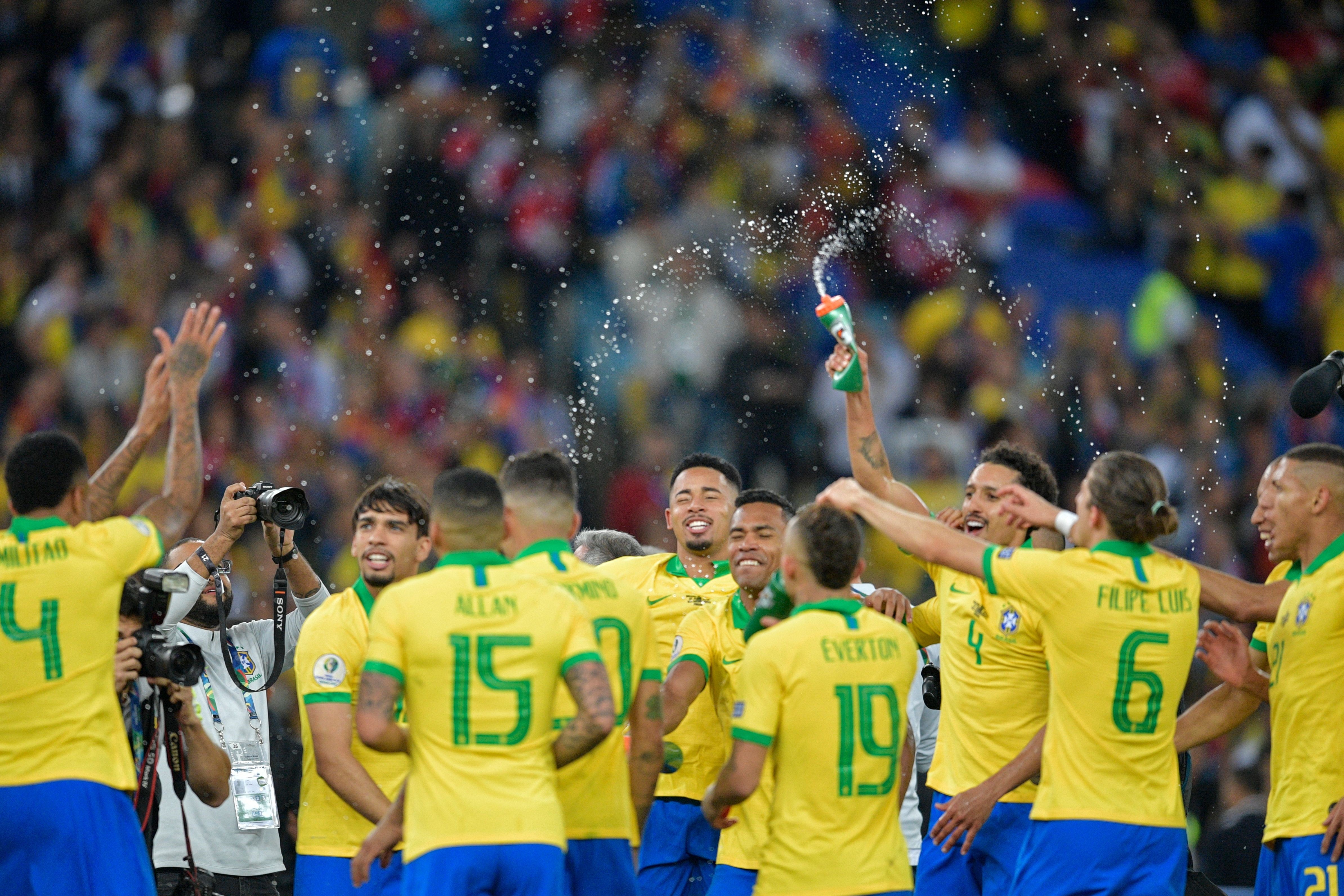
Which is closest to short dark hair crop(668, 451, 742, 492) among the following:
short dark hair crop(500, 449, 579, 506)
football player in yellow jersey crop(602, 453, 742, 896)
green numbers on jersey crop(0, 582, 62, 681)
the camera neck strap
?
football player in yellow jersey crop(602, 453, 742, 896)

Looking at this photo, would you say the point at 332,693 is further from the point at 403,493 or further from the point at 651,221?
the point at 651,221

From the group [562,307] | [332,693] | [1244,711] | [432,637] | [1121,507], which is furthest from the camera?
[562,307]

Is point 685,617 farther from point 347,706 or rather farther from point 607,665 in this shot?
point 347,706

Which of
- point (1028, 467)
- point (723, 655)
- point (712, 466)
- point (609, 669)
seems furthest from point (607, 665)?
point (1028, 467)

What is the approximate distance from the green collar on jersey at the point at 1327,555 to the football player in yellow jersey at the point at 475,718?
268cm

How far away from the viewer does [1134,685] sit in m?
5.05

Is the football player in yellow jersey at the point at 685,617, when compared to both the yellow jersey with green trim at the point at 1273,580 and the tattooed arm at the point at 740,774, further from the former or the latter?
the yellow jersey with green trim at the point at 1273,580

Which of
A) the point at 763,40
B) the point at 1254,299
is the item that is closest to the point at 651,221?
the point at 763,40

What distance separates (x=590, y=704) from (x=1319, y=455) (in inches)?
115

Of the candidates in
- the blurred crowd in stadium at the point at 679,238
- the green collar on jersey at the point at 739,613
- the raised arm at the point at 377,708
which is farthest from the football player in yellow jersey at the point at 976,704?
the blurred crowd in stadium at the point at 679,238

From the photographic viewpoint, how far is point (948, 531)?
5215 millimetres

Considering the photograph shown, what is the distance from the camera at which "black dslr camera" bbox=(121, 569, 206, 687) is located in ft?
17.6

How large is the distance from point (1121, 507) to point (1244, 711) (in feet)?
4.45

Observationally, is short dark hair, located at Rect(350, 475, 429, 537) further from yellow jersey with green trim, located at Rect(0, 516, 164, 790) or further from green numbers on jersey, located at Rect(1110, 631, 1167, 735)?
green numbers on jersey, located at Rect(1110, 631, 1167, 735)
